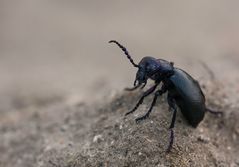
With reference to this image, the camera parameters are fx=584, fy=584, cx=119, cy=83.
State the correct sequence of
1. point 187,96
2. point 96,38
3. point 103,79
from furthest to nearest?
point 96,38, point 103,79, point 187,96

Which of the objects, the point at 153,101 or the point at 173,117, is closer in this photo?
the point at 173,117

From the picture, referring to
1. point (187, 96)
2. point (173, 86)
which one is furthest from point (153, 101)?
point (187, 96)

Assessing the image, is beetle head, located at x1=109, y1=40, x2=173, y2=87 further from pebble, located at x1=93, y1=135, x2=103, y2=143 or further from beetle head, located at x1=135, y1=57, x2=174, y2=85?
pebble, located at x1=93, y1=135, x2=103, y2=143

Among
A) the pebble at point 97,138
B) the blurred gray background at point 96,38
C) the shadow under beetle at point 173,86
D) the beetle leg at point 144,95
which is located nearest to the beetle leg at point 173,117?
the shadow under beetle at point 173,86

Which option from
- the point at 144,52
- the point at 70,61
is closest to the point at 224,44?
the point at 144,52

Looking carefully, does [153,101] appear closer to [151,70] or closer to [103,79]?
[151,70]
